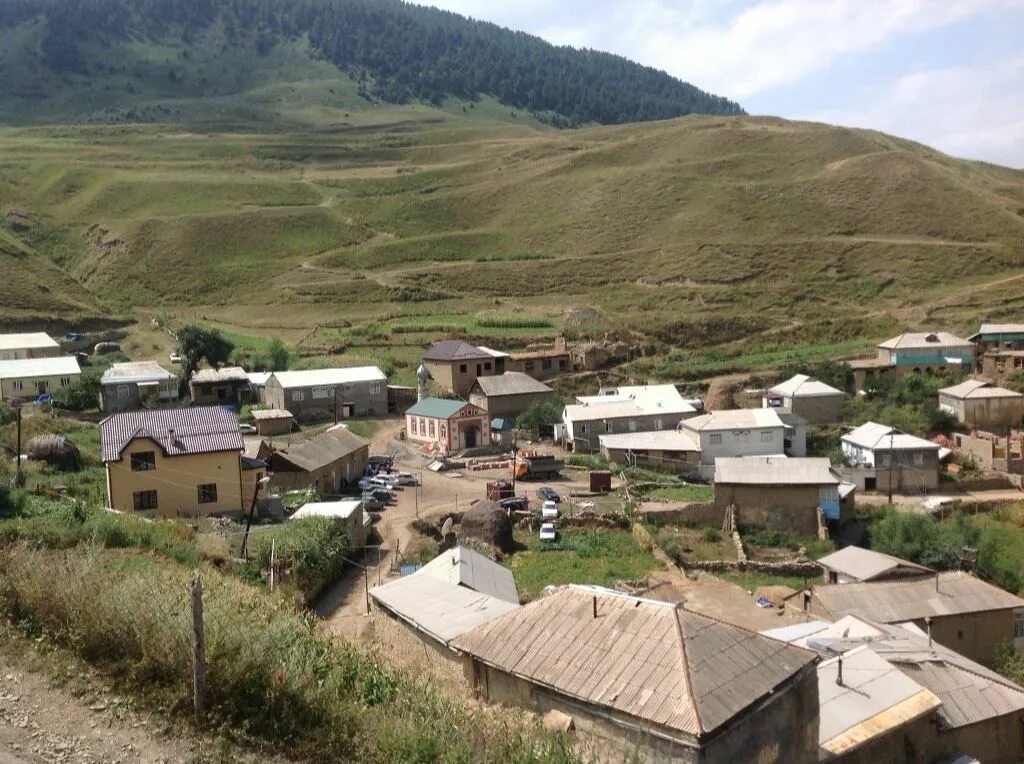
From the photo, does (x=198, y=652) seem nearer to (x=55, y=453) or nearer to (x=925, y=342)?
(x=55, y=453)

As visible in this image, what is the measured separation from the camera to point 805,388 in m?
42.0

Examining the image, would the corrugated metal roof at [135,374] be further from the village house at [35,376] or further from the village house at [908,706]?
the village house at [908,706]

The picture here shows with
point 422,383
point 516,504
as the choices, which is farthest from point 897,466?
point 422,383

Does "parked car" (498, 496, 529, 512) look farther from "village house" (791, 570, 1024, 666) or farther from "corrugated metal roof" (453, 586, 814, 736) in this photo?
"corrugated metal roof" (453, 586, 814, 736)

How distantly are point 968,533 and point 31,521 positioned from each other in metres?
23.3

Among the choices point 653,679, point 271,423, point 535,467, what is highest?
point 653,679

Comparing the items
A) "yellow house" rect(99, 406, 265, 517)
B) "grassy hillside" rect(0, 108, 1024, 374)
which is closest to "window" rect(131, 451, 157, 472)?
"yellow house" rect(99, 406, 265, 517)

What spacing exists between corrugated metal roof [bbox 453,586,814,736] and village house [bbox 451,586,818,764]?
1 cm

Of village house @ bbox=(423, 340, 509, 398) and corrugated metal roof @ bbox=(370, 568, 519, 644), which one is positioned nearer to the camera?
corrugated metal roof @ bbox=(370, 568, 519, 644)

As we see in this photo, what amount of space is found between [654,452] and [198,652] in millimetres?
30132

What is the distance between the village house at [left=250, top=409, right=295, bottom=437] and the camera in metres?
38.1

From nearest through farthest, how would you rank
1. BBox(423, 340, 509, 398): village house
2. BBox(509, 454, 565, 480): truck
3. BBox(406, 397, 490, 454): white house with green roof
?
BBox(509, 454, 565, 480): truck, BBox(406, 397, 490, 454): white house with green roof, BBox(423, 340, 509, 398): village house

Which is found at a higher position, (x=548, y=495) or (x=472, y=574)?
(x=472, y=574)

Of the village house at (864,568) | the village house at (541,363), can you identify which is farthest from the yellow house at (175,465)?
the village house at (541,363)
